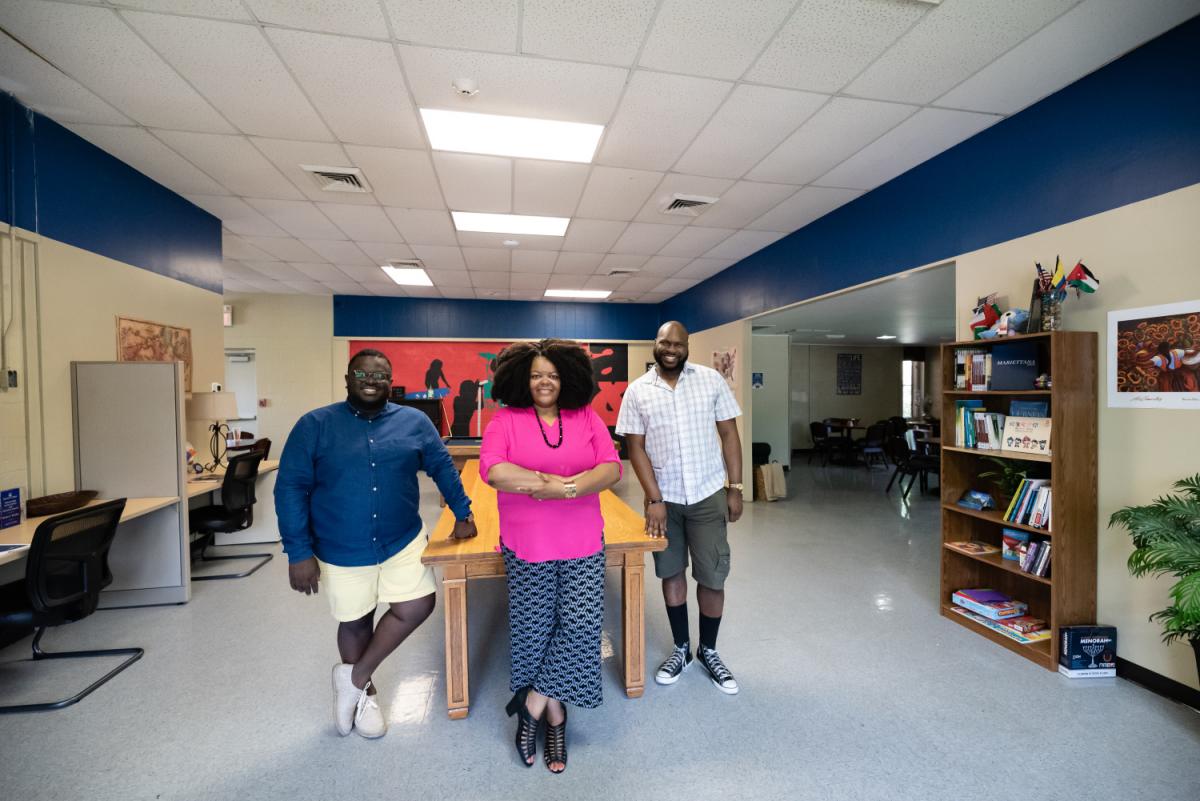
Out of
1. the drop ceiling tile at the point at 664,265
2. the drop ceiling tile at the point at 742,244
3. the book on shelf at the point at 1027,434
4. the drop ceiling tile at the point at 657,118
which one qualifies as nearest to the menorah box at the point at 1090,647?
the book on shelf at the point at 1027,434

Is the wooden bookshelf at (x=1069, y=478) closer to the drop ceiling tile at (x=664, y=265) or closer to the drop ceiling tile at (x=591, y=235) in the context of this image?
the drop ceiling tile at (x=591, y=235)

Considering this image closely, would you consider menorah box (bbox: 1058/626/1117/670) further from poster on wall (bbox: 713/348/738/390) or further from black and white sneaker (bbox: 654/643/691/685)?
poster on wall (bbox: 713/348/738/390)

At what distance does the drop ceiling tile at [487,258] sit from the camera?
245 inches

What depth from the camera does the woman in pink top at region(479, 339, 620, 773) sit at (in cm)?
184

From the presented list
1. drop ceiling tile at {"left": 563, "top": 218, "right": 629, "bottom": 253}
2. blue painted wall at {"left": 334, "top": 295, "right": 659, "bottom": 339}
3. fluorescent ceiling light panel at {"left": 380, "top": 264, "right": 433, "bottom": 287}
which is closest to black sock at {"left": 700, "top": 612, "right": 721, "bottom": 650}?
drop ceiling tile at {"left": 563, "top": 218, "right": 629, "bottom": 253}

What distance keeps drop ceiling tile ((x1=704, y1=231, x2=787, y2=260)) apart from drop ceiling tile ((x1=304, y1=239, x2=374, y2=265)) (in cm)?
437

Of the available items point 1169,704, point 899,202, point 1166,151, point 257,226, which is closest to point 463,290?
point 257,226

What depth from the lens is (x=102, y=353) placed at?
11.8 ft

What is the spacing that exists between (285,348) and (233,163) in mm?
5918

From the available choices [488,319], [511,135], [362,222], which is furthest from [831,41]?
[488,319]

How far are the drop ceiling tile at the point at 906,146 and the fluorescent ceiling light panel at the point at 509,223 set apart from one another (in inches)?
100

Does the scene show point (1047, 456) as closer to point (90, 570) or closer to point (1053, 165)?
point (1053, 165)

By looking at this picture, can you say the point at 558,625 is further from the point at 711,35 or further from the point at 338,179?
the point at 338,179

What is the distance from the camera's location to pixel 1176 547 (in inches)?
77.7
